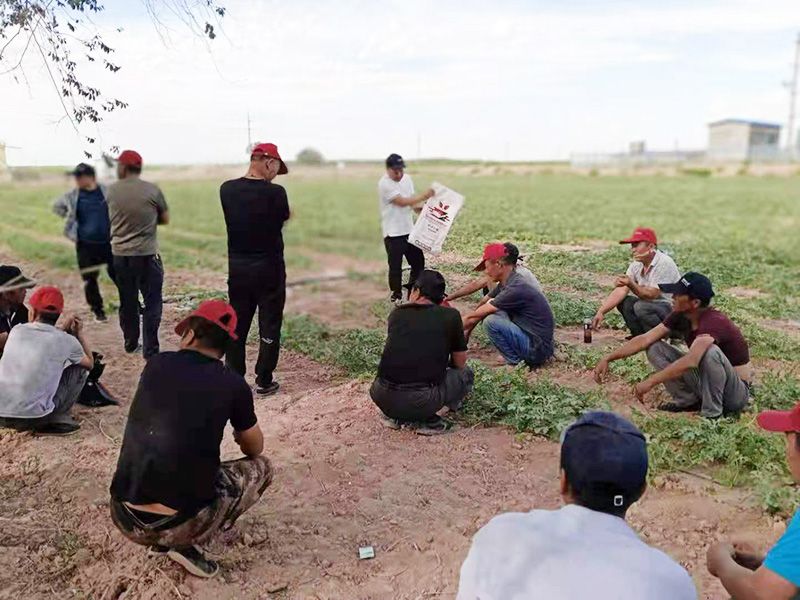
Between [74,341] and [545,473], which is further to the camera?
[74,341]

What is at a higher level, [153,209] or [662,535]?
[153,209]

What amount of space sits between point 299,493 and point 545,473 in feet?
4.55

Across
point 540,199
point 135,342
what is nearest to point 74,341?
point 135,342

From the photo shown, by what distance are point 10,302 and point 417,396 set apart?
2.87 m

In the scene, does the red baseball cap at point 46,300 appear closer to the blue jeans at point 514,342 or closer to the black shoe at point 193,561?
the black shoe at point 193,561

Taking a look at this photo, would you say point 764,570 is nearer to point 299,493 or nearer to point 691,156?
point 299,493

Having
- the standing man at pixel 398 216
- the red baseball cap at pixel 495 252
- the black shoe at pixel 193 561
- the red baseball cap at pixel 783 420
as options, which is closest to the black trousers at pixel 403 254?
the standing man at pixel 398 216

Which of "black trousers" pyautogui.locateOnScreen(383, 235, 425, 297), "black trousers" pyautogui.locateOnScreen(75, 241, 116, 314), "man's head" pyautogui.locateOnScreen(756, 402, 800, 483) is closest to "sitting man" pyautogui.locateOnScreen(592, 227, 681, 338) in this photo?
"black trousers" pyautogui.locateOnScreen(383, 235, 425, 297)

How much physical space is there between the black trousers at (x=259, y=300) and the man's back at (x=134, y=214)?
105 centimetres

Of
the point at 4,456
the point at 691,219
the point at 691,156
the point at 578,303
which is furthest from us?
the point at 691,219

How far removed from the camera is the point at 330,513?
386cm

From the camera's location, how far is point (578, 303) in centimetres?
645

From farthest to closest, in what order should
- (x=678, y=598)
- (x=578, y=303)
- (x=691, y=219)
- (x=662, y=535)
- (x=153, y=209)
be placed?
(x=691, y=219)
(x=578, y=303)
(x=153, y=209)
(x=662, y=535)
(x=678, y=598)

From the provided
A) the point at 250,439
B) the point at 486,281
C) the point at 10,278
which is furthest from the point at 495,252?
the point at 10,278
